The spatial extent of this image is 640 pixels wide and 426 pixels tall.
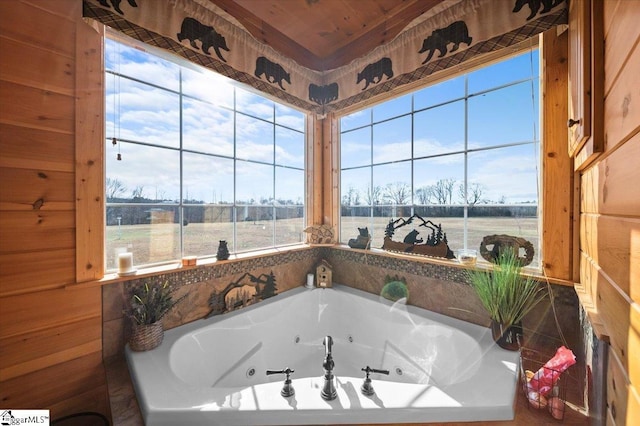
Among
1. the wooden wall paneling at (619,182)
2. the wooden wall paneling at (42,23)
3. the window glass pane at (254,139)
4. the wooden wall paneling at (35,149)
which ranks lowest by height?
the wooden wall paneling at (619,182)

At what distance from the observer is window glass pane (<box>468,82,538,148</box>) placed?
4.46 feet

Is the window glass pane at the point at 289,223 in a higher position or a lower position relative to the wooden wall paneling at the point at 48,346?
higher

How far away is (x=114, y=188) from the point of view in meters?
1.31

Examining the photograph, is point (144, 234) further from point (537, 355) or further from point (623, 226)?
point (537, 355)

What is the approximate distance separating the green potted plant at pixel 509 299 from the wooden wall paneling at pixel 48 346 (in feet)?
6.49

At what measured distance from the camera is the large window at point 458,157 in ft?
4.52

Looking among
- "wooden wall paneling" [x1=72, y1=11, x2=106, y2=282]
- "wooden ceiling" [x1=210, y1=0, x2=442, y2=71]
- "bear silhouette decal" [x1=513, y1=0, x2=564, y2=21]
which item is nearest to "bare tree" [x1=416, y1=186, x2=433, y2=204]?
"bear silhouette decal" [x1=513, y1=0, x2=564, y2=21]

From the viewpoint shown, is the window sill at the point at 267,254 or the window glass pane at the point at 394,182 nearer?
the window sill at the point at 267,254

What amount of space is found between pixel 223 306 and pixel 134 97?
1.37 m

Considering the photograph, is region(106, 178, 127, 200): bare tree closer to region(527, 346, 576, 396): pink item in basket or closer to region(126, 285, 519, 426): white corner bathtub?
region(126, 285, 519, 426): white corner bathtub

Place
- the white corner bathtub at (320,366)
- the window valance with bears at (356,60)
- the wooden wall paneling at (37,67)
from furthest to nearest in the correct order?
the window valance with bears at (356,60) → the wooden wall paneling at (37,67) → the white corner bathtub at (320,366)

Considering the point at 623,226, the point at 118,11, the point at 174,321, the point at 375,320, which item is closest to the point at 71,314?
the point at 174,321

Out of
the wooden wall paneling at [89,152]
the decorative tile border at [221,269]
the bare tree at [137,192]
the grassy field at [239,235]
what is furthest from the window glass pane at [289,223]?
the wooden wall paneling at [89,152]

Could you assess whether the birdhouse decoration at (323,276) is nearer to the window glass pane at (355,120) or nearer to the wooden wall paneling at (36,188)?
the window glass pane at (355,120)
